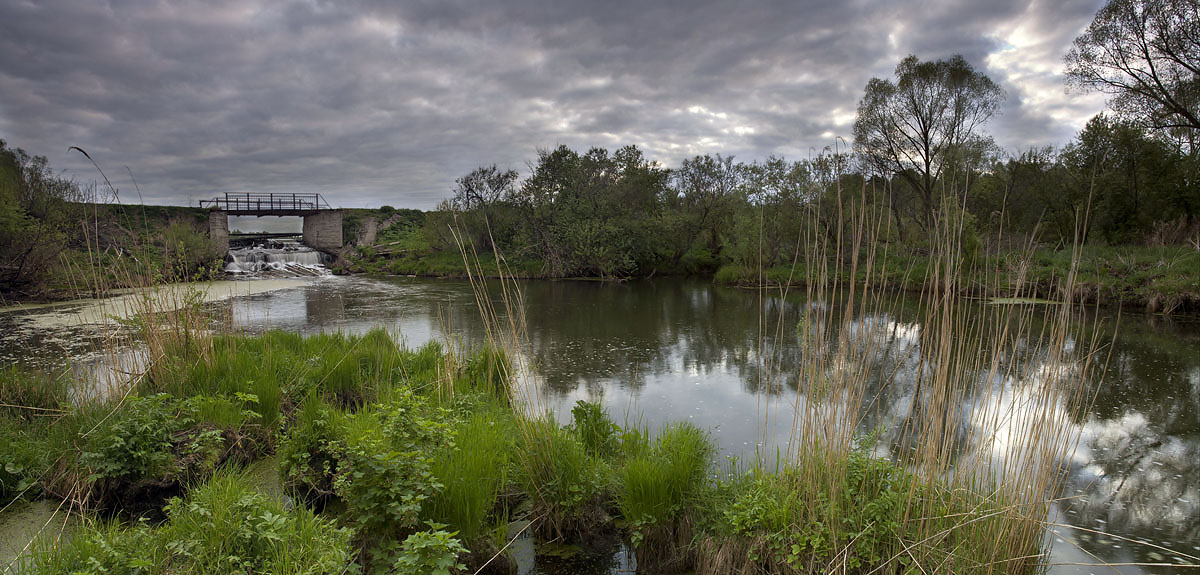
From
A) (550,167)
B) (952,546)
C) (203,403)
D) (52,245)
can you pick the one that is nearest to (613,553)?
(952,546)

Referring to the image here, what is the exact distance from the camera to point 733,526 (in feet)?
10.6

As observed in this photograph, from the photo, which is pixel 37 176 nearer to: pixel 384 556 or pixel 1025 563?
pixel 384 556

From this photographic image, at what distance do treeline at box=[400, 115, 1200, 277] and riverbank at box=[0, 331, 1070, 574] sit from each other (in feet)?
47.5

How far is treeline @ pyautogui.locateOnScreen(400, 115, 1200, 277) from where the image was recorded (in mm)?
18875

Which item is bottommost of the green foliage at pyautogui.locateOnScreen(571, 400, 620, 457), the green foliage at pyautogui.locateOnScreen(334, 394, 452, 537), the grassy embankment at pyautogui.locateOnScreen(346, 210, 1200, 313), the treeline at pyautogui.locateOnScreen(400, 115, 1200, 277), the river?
the river

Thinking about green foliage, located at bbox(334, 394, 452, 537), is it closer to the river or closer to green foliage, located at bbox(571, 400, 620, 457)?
the river

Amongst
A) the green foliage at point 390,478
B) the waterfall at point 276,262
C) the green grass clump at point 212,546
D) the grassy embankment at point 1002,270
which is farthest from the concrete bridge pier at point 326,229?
the green grass clump at point 212,546

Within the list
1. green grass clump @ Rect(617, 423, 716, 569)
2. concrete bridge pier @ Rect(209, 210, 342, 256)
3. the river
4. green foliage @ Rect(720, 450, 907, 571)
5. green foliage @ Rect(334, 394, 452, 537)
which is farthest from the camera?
concrete bridge pier @ Rect(209, 210, 342, 256)

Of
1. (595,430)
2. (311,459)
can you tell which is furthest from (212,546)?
(595,430)

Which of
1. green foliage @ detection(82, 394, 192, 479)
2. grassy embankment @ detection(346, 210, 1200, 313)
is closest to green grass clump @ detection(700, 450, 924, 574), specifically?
grassy embankment @ detection(346, 210, 1200, 313)

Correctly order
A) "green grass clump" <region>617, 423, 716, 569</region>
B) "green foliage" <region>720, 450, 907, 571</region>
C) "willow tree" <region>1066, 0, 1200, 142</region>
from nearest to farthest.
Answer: "green foliage" <region>720, 450, 907, 571</region> → "green grass clump" <region>617, 423, 716, 569</region> → "willow tree" <region>1066, 0, 1200, 142</region>

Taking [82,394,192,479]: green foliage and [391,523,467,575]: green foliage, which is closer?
[391,523,467,575]: green foliage

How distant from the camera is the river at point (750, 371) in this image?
411 cm

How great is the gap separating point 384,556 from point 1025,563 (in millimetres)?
3173
